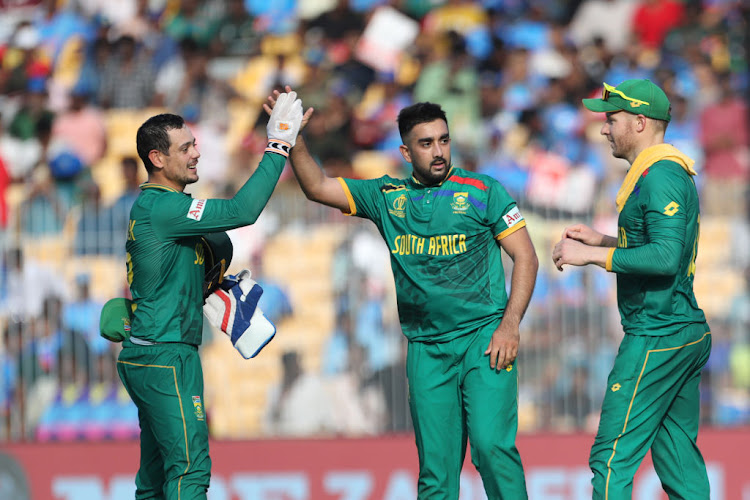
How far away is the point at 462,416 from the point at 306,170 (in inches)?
60.9

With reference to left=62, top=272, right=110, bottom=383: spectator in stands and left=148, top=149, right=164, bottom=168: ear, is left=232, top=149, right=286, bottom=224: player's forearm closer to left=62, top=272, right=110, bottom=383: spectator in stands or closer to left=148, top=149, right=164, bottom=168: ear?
left=148, top=149, right=164, bottom=168: ear

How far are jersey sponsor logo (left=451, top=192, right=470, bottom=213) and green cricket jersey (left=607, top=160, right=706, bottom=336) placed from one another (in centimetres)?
80

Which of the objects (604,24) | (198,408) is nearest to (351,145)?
(604,24)

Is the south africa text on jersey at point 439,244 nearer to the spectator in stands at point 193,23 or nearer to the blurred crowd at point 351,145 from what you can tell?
the blurred crowd at point 351,145

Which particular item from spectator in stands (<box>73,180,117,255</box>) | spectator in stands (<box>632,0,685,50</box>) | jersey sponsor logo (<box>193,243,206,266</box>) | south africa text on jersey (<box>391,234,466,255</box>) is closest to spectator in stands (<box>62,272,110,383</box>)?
spectator in stands (<box>73,180,117,255</box>)

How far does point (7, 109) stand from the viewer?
12.6 metres

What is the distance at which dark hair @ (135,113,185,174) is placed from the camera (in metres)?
5.49

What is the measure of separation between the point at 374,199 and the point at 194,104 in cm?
712

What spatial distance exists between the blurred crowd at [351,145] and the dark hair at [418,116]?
297 centimetres

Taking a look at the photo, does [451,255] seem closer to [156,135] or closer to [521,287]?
[521,287]

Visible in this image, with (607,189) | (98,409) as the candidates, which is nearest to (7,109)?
(98,409)

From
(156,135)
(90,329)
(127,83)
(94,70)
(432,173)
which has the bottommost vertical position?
(90,329)

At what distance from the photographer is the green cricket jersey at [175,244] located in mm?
5312

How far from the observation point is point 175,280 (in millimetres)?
5449
